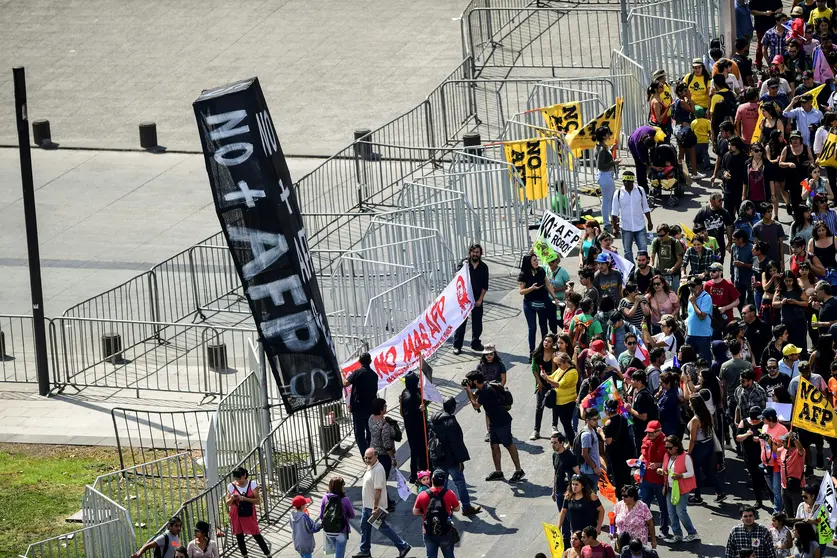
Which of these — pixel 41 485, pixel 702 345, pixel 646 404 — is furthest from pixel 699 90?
pixel 41 485

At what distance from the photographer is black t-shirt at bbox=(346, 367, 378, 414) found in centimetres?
2016

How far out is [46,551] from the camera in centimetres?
1991

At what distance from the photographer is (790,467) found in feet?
57.5

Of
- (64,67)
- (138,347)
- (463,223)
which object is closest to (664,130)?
(463,223)

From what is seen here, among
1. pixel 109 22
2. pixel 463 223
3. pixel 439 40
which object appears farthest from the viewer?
pixel 109 22

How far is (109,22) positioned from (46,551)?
2442 centimetres

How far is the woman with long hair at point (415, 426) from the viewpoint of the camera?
64.0 ft

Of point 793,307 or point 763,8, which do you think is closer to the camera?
point 793,307

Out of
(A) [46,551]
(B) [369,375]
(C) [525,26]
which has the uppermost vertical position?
(C) [525,26]

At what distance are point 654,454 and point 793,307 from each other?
148 inches

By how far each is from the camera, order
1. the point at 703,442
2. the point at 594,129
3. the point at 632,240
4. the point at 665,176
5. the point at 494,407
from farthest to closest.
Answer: the point at 594,129 → the point at 665,176 → the point at 632,240 → the point at 494,407 → the point at 703,442

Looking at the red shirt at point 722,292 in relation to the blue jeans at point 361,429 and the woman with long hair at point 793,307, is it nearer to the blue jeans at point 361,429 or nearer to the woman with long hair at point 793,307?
the woman with long hair at point 793,307

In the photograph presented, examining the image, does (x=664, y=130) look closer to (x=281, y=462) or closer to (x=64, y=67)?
(x=281, y=462)

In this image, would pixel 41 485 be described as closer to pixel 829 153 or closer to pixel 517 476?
pixel 517 476
